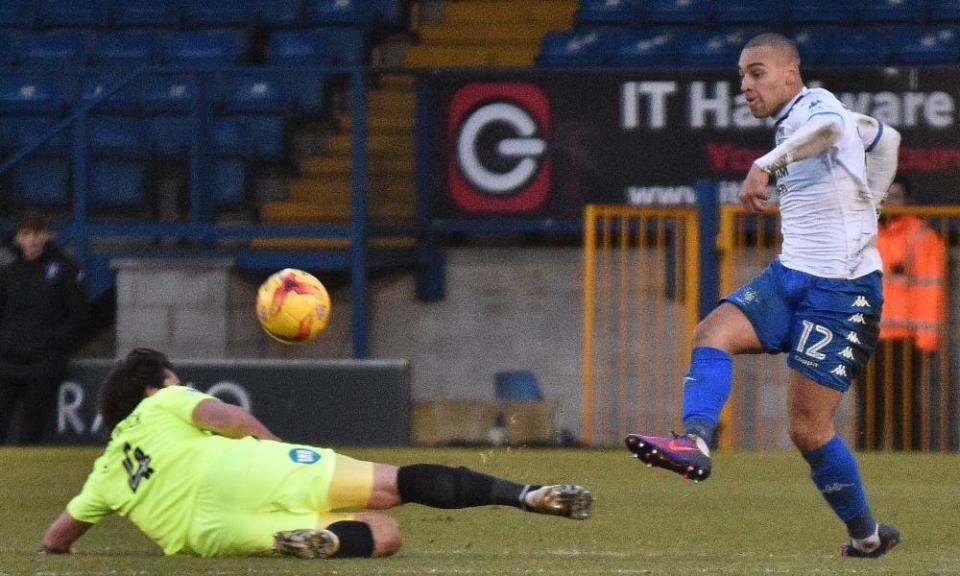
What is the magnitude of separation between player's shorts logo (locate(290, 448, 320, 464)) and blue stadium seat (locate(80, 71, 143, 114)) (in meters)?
8.52

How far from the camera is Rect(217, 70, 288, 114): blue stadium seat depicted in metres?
15.0

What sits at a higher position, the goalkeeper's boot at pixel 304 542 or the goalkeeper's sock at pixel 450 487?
the goalkeeper's sock at pixel 450 487

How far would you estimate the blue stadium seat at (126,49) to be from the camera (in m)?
16.0

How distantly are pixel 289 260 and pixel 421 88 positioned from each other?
5.39ft

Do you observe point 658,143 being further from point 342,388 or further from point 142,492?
point 142,492

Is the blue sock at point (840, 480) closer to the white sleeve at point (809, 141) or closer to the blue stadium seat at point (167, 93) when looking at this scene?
the white sleeve at point (809, 141)

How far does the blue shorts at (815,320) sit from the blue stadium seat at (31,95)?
9.63m

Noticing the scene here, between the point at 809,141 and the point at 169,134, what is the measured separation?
28.2 ft

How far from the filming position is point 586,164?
14023 mm

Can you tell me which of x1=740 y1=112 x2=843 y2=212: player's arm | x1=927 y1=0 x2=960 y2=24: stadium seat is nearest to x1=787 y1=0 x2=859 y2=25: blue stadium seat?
x1=927 y1=0 x2=960 y2=24: stadium seat

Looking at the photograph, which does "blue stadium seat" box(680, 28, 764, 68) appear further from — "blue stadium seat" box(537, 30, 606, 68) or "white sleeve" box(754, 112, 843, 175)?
"white sleeve" box(754, 112, 843, 175)

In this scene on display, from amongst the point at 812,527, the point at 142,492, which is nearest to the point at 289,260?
the point at 812,527

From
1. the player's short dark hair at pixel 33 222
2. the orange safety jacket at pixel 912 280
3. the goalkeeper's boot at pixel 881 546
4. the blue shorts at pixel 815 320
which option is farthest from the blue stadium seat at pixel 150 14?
the goalkeeper's boot at pixel 881 546

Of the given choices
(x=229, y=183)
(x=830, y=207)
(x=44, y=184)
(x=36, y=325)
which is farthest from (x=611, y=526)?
(x=44, y=184)
